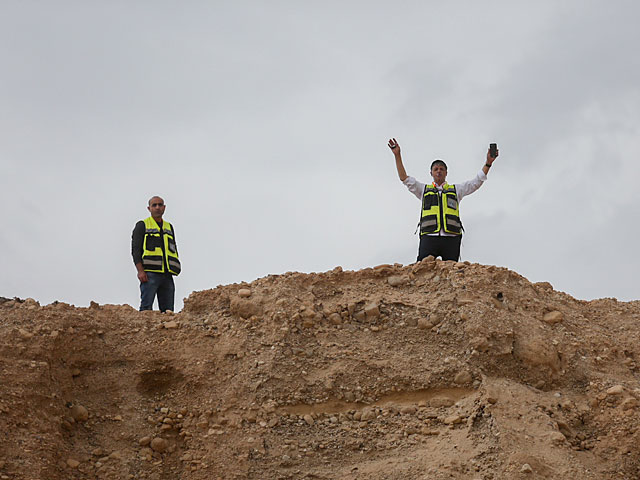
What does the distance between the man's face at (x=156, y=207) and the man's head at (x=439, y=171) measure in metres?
3.39

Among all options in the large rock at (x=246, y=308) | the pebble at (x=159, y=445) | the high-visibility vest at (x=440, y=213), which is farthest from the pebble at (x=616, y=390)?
the pebble at (x=159, y=445)

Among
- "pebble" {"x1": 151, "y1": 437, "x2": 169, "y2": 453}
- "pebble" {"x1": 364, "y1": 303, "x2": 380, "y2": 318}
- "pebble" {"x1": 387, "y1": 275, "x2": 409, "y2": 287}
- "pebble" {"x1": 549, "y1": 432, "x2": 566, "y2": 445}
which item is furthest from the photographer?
"pebble" {"x1": 387, "y1": 275, "x2": 409, "y2": 287}

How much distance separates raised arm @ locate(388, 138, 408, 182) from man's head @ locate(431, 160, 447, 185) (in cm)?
36

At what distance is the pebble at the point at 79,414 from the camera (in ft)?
22.2

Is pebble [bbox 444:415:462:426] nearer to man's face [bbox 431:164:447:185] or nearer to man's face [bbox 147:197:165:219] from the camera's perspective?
man's face [bbox 431:164:447:185]

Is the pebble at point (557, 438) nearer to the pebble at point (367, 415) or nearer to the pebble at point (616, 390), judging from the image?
the pebble at point (616, 390)

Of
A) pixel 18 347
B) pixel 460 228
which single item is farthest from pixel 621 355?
pixel 18 347

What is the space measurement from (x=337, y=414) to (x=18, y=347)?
304cm

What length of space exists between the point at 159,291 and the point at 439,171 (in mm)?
3727

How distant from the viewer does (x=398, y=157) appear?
8.87 meters

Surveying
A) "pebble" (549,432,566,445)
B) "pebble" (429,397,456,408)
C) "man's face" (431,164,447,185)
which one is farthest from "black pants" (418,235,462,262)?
"pebble" (549,432,566,445)

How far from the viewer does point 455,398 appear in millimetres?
6793

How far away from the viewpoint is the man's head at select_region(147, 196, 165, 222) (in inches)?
356

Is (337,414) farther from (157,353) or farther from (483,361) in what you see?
(157,353)
